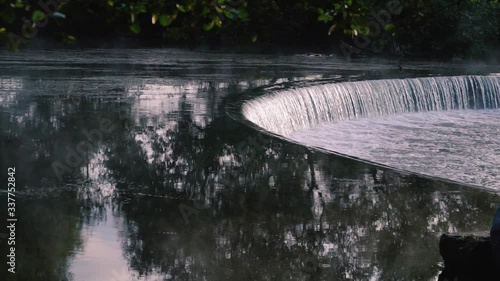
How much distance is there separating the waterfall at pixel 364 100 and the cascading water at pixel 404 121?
0.02 metres

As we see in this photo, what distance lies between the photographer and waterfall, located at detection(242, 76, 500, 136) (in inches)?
551

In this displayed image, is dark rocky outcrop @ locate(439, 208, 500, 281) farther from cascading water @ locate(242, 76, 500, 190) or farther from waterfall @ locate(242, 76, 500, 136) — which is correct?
waterfall @ locate(242, 76, 500, 136)

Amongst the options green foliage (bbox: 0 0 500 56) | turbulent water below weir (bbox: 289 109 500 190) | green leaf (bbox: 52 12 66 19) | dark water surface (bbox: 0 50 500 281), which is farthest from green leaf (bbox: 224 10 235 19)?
turbulent water below weir (bbox: 289 109 500 190)

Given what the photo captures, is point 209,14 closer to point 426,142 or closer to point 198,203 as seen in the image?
point 198,203

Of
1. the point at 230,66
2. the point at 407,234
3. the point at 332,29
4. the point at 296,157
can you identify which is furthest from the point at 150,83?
the point at 332,29

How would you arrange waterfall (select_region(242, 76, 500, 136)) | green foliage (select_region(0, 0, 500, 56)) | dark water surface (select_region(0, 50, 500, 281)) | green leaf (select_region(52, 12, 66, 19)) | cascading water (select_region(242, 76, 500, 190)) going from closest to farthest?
green leaf (select_region(52, 12, 66, 19)) < green foliage (select_region(0, 0, 500, 56)) < dark water surface (select_region(0, 50, 500, 281)) < cascading water (select_region(242, 76, 500, 190)) < waterfall (select_region(242, 76, 500, 136))

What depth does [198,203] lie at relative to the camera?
23.5 feet

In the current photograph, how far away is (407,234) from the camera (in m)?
6.54

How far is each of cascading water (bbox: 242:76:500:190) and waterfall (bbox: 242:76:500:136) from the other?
0.05 feet

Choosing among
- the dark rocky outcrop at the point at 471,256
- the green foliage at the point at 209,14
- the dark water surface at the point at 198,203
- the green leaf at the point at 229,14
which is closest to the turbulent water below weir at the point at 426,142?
the dark water surface at the point at 198,203

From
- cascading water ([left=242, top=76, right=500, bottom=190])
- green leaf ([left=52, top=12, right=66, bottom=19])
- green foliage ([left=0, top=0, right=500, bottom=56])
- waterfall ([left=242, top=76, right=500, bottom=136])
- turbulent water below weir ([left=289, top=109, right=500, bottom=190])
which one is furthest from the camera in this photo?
waterfall ([left=242, top=76, right=500, bottom=136])

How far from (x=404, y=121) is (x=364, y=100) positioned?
0.85 meters

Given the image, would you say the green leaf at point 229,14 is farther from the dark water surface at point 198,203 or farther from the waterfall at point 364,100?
the waterfall at point 364,100

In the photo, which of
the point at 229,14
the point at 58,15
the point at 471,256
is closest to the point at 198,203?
the point at 471,256
